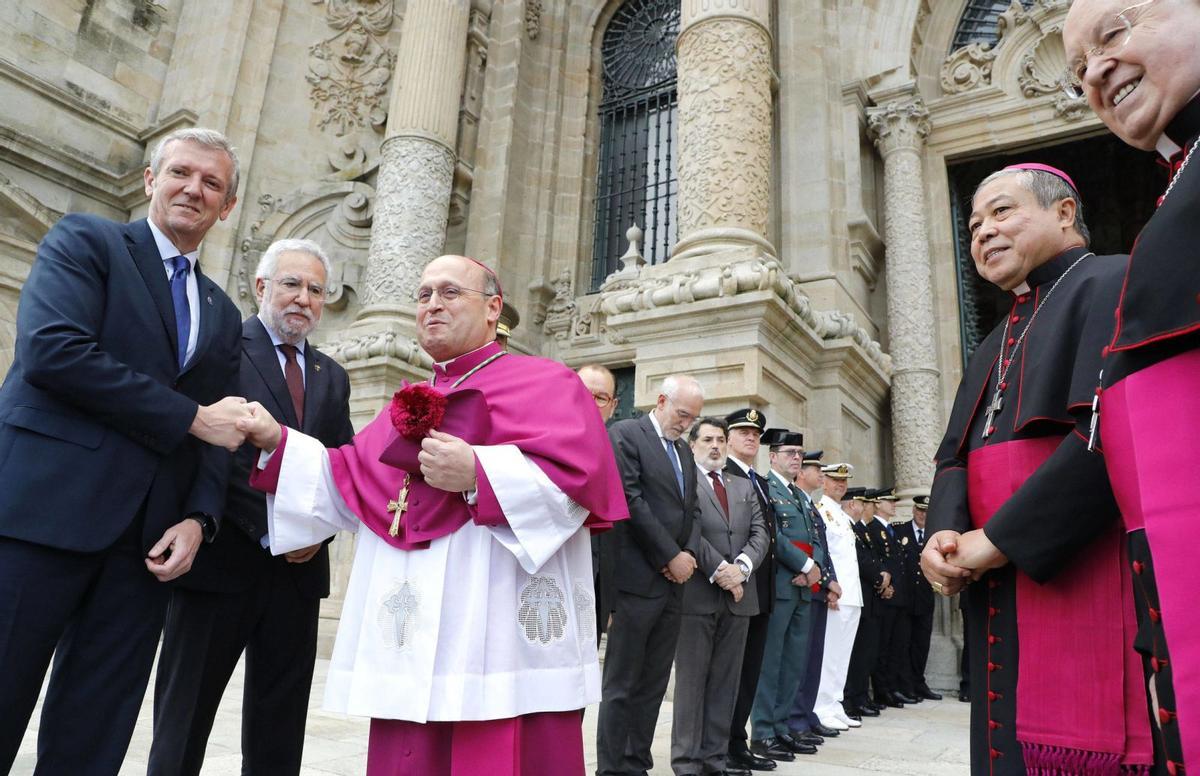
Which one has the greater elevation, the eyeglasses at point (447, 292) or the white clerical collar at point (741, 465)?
the white clerical collar at point (741, 465)

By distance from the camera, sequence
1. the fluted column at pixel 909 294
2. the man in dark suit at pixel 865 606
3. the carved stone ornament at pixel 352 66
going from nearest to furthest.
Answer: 1. the man in dark suit at pixel 865 606
2. the fluted column at pixel 909 294
3. the carved stone ornament at pixel 352 66

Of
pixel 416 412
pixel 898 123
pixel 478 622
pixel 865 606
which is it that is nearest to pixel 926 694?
pixel 865 606

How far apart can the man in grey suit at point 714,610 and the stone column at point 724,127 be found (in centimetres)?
298

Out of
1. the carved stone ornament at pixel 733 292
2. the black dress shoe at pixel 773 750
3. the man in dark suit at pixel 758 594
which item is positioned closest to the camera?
the man in dark suit at pixel 758 594

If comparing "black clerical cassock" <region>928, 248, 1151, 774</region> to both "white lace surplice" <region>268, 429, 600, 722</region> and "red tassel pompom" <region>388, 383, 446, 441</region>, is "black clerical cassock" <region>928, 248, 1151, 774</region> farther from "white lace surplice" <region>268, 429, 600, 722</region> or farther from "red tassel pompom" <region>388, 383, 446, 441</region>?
"red tassel pompom" <region>388, 383, 446, 441</region>

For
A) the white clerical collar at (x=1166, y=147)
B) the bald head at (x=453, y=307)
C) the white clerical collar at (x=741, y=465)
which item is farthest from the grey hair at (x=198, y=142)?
the white clerical collar at (x=741, y=465)

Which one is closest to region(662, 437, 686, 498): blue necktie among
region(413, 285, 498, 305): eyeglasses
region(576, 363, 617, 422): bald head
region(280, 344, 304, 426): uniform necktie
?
region(576, 363, 617, 422): bald head

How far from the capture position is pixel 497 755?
194 centimetres

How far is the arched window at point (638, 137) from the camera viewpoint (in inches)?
477

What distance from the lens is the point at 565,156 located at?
1261cm

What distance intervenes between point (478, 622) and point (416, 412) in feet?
1.82

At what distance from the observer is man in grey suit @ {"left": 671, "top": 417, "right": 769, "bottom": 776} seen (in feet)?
13.3

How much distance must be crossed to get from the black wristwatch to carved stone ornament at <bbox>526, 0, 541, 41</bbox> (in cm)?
1225

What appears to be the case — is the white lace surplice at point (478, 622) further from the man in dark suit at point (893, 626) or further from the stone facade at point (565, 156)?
the man in dark suit at point (893, 626)
